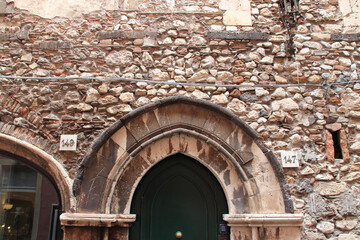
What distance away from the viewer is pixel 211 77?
3.67m

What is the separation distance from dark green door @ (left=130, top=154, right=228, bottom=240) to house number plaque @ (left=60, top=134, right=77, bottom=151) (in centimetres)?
84

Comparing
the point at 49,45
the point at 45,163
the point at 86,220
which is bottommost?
the point at 86,220

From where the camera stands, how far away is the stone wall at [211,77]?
3.38 m

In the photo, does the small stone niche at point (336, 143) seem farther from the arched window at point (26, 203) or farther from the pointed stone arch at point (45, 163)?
the arched window at point (26, 203)

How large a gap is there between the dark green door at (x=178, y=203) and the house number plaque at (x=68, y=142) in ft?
2.75

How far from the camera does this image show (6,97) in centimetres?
358

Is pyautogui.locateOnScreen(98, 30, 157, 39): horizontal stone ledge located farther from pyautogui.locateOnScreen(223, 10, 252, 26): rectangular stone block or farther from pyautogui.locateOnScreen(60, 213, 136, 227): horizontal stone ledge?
pyautogui.locateOnScreen(60, 213, 136, 227): horizontal stone ledge

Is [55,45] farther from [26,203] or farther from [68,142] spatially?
[26,203]

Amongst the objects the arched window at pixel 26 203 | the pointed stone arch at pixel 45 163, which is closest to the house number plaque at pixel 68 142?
the pointed stone arch at pixel 45 163

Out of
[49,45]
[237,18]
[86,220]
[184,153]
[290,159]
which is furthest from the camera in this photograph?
[237,18]

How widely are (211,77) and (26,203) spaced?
2512mm

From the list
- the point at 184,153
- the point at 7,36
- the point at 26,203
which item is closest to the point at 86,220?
the point at 26,203

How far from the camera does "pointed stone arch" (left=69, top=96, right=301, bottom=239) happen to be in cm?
326

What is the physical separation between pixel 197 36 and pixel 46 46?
5.87 feet
